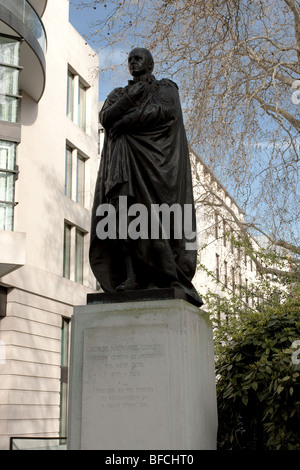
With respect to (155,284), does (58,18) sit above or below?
above

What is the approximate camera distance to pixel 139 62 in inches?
233

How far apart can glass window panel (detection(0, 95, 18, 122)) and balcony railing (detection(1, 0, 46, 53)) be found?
2.56 metres

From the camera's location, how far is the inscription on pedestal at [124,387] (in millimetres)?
4703

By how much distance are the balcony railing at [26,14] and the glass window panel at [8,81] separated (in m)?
1.66

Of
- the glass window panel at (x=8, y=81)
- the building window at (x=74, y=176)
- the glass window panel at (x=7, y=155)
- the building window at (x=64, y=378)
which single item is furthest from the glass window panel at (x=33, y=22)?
the building window at (x=64, y=378)

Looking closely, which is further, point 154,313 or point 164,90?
point 164,90

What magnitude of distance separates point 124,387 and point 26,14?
1707 centimetres

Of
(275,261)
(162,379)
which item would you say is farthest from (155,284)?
(275,261)

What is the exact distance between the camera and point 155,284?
5.47m

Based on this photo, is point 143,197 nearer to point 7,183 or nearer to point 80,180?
point 7,183

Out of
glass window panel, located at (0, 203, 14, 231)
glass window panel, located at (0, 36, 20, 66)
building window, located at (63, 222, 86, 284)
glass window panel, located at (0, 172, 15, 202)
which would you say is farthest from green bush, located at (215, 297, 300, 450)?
building window, located at (63, 222, 86, 284)

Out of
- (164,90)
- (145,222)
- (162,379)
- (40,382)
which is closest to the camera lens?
(162,379)

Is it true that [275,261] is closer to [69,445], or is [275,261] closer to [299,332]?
[299,332]

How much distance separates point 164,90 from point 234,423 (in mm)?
3243
